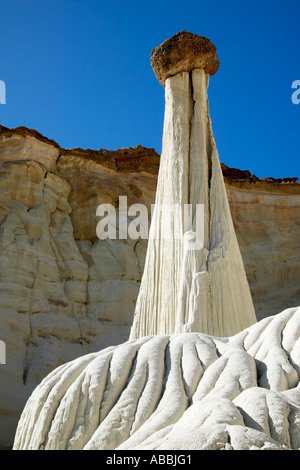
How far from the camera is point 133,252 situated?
13.5 m

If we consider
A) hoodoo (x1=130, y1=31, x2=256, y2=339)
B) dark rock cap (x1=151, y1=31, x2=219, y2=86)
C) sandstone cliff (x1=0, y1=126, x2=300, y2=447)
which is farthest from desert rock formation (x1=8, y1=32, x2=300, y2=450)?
sandstone cliff (x1=0, y1=126, x2=300, y2=447)

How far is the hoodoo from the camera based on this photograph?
7.86m

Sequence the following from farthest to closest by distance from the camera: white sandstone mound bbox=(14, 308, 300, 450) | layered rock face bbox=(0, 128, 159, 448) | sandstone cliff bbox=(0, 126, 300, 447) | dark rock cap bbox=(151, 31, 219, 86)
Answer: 1. sandstone cliff bbox=(0, 126, 300, 447)
2. layered rock face bbox=(0, 128, 159, 448)
3. dark rock cap bbox=(151, 31, 219, 86)
4. white sandstone mound bbox=(14, 308, 300, 450)

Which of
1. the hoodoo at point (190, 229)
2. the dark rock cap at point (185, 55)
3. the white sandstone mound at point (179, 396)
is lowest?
the white sandstone mound at point (179, 396)

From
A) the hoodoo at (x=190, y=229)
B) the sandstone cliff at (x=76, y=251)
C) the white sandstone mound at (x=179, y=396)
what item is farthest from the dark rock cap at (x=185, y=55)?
the white sandstone mound at (x=179, y=396)

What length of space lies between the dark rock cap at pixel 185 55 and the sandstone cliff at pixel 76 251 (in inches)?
187

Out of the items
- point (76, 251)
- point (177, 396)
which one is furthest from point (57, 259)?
point (177, 396)

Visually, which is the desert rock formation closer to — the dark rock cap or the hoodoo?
the hoodoo

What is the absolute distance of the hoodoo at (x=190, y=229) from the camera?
7859 millimetres

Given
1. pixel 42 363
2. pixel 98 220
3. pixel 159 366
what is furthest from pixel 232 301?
pixel 98 220

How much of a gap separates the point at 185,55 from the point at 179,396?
679 cm

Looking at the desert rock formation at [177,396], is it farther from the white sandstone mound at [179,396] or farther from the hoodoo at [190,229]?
the hoodoo at [190,229]

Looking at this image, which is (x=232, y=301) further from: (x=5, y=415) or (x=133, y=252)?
(x=133, y=252)

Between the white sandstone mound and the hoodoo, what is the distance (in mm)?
2747
